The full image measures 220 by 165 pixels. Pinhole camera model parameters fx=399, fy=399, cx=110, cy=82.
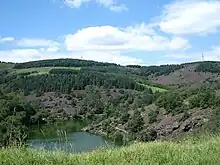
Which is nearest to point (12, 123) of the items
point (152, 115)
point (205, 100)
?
point (205, 100)

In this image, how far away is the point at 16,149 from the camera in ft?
22.0

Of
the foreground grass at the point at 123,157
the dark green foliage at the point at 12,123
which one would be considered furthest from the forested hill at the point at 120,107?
the foreground grass at the point at 123,157

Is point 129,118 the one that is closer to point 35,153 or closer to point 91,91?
point 91,91

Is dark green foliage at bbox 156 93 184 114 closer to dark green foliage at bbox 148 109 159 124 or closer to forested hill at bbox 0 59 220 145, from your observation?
forested hill at bbox 0 59 220 145

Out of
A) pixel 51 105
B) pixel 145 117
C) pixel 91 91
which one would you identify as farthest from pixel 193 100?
pixel 91 91

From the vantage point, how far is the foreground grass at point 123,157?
6352 millimetres

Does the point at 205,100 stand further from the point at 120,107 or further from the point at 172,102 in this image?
the point at 120,107

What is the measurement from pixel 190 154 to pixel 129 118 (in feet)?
350

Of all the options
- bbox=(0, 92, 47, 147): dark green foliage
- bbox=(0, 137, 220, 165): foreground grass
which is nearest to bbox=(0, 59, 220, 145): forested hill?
bbox=(0, 92, 47, 147): dark green foliage

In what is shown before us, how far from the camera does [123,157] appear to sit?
273 inches

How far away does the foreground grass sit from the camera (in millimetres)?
6352

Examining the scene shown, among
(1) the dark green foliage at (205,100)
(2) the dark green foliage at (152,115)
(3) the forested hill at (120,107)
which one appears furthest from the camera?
(2) the dark green foliage at (152,115)

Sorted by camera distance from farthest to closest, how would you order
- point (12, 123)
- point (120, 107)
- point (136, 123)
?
point (120, 107)
point (136, 123)
point (12, 123)

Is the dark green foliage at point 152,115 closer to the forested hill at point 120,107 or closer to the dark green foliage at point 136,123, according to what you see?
the forested hill at point 120,107
